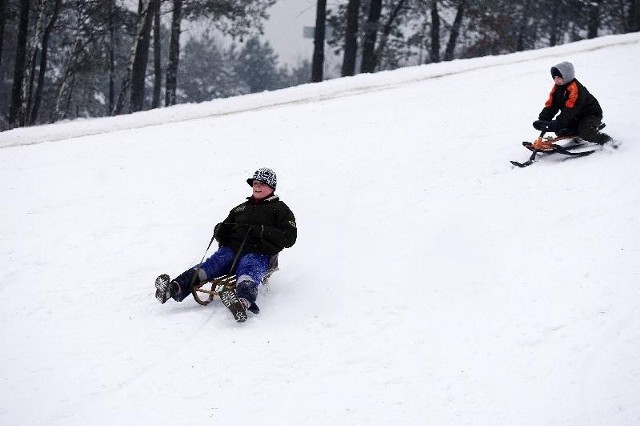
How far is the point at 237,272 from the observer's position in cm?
551

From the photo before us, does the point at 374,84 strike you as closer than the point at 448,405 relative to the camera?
No

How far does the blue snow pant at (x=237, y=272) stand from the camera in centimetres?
527

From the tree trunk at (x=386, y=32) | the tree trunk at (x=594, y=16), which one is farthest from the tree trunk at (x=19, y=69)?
the tree trunk at (x=594, y=16)

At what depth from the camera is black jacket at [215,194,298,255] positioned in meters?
5.69

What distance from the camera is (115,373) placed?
4461mm

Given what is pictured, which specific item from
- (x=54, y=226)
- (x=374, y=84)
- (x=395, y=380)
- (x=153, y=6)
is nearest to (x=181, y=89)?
(x=153, y=6)

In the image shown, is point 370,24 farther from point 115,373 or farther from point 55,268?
point 115,373

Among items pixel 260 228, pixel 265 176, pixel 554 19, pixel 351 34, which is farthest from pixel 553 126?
pixel 554 19

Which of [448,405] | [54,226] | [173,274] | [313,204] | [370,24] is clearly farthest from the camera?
[370,24]

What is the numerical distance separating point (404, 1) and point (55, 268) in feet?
74.5

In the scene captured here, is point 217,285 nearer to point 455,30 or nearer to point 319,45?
point 319,45

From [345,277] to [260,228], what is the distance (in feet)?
3.68

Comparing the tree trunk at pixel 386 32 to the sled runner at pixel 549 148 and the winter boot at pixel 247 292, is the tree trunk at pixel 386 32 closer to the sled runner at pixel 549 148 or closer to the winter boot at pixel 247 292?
the sled runner at pixel 549 148

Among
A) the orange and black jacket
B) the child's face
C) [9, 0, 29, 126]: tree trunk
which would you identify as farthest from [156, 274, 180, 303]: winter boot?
[9, 0, 29, 126]: tree trunk
